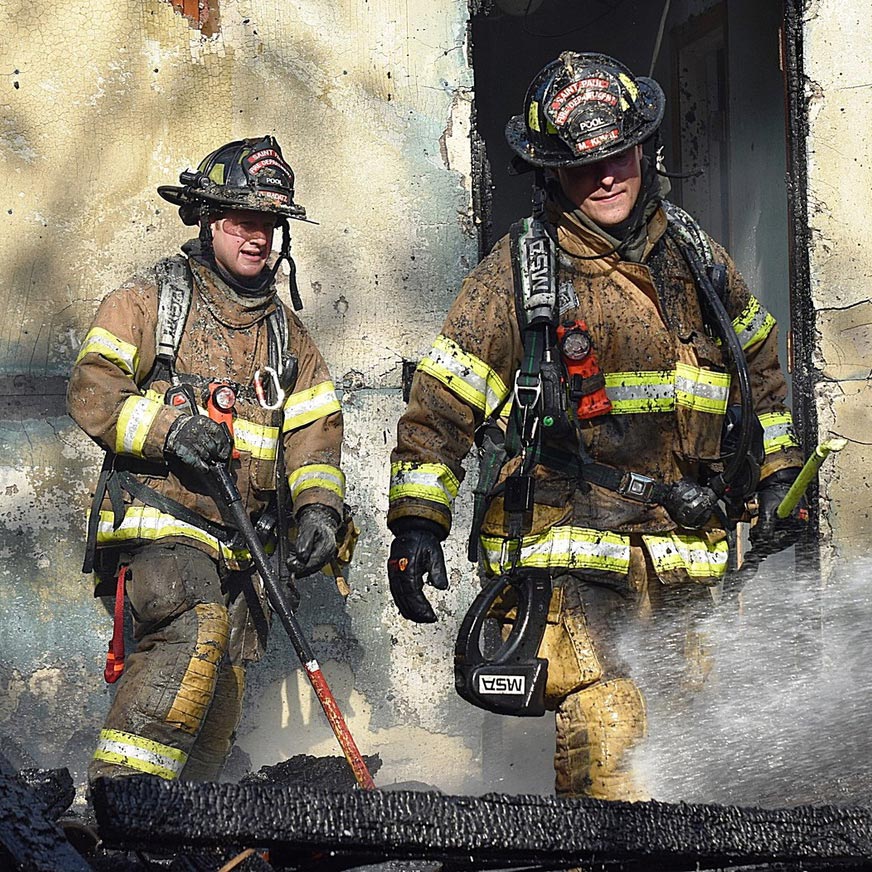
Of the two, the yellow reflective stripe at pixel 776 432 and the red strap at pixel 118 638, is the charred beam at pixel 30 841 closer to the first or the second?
the red strap at pixel 118 638

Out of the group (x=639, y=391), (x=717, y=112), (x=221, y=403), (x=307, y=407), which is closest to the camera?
(x=639, y=391)

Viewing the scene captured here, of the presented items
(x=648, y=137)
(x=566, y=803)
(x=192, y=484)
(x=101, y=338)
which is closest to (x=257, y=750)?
(x=192, y=484)

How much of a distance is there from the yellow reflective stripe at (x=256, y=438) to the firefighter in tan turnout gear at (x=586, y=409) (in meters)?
0.71

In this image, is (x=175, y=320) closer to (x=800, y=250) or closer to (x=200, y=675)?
(x=200, y=675)

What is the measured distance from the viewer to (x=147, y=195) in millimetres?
5723

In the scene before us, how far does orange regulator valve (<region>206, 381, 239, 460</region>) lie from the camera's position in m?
4.77

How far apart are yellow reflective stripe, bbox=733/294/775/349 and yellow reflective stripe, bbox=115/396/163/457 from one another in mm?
1932

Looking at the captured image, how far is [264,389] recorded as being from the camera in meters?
4.94

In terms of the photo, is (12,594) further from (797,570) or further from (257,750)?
(797,570)

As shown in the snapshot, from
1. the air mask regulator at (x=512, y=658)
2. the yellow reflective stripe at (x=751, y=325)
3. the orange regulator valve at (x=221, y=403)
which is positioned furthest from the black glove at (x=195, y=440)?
the yellow reflective stripe at (x=751, y=325)

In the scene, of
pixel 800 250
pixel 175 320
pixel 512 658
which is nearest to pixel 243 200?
pixel 175 320

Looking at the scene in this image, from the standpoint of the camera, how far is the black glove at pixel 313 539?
186 inches

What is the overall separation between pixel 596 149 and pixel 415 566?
1.36 metres

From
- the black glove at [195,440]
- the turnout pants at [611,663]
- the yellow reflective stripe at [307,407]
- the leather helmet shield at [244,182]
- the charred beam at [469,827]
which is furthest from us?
the yellow reflective stripe at [307,407]
